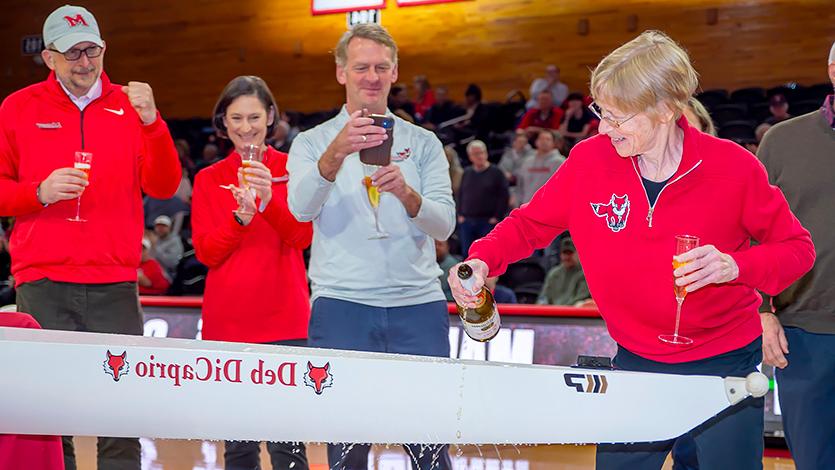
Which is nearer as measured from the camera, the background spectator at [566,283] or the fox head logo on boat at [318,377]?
the fox head logo on boat at [318,377]

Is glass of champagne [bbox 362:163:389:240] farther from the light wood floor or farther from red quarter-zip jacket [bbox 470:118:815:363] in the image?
the light wood floor

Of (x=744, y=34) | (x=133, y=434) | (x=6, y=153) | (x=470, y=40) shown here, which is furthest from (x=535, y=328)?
(x=470, y=40)

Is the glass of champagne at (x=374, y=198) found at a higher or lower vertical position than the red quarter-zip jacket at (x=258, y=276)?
higher

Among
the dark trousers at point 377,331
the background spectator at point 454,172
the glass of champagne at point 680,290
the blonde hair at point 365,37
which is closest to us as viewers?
the glass of champagne at point 680,290

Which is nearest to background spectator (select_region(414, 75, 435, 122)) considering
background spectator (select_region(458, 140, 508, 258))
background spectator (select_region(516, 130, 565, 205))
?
background spectator (select_region(516, 130, 565, 205))

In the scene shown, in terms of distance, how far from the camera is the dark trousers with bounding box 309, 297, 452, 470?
10.4 ft

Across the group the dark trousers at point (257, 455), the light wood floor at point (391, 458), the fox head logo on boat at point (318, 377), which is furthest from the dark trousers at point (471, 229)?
the fox head logo on boat at point (318, 377)

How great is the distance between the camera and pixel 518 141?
403 inches

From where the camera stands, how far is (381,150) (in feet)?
10.1

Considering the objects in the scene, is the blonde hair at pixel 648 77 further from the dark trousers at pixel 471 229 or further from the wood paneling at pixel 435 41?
the wood paneling at pixel 435 41

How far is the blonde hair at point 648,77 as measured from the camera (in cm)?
224

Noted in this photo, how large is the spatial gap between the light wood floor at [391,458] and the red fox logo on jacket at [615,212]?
2.55m

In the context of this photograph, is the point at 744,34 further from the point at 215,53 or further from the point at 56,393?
the point at 56,393

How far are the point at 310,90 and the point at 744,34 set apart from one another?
6.26 m
